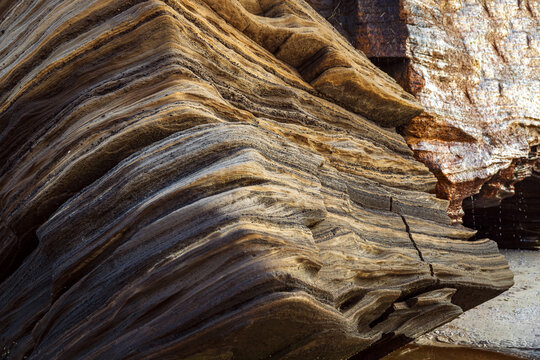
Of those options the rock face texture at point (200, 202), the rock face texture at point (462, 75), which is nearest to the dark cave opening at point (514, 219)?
the rock face texture at point (462, 75)

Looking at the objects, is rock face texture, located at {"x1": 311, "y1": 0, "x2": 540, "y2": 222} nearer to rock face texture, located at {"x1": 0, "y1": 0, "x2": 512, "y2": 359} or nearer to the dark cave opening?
the dark cave opening

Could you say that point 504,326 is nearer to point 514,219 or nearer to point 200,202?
point 514,219

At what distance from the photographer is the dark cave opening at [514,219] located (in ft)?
24.8

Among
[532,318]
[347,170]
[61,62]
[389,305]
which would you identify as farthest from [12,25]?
[532,318]

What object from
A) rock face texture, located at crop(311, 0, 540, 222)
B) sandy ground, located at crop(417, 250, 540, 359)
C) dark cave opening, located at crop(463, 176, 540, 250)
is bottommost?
sandy ground, located at crop(417, 250, 540, 359)

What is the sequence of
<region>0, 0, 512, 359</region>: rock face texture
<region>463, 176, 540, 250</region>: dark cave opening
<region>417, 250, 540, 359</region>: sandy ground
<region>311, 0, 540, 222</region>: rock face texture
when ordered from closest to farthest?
<region>0, 0, 512, 359</region>: rock face texture → <region>417, 250, 540, 359</region>: sandy ground → <region>311, 0, 540, 222</region>: rock face texture → <region>463, 176, 540, 250</region>: dark cave opening

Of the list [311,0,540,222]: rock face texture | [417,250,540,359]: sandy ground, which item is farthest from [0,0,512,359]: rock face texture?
[311,0,540,222]: rock face texture

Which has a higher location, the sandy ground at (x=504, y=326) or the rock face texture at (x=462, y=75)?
the rock face texture at (x=462, y=75)

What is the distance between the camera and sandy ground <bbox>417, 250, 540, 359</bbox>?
Answer: 175 inches

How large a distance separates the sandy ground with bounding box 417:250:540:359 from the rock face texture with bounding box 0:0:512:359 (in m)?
0.46

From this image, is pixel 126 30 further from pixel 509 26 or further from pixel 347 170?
pixel 509 26

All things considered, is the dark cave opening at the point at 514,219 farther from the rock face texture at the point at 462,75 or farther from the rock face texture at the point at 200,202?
the rock face texture at the point at 200,202

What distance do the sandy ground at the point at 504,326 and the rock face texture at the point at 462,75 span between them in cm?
127

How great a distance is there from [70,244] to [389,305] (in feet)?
8.12
